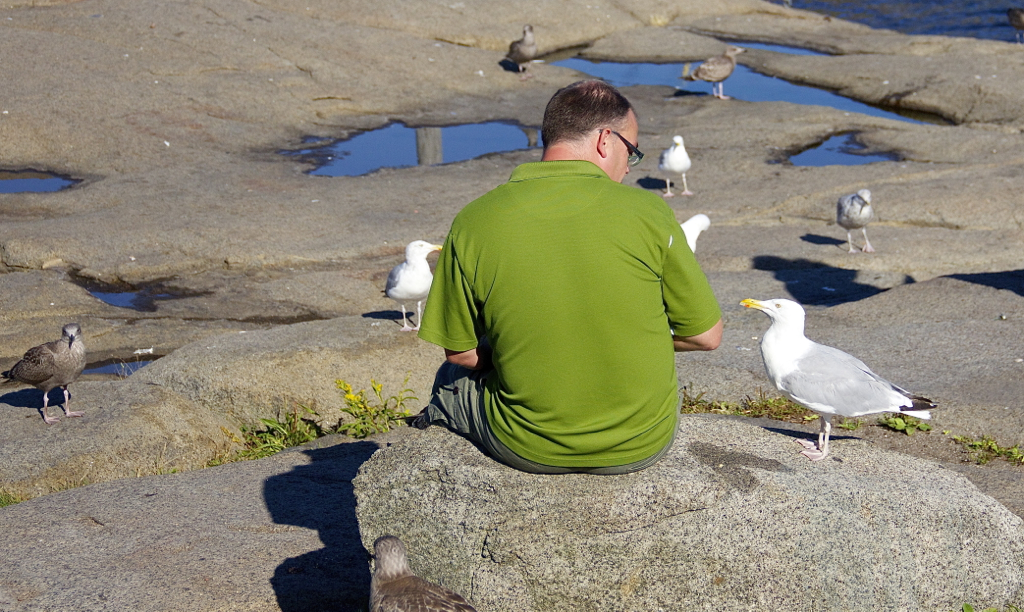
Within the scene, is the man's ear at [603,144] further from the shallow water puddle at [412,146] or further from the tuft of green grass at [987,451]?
the shallow water puddle at [412,146]

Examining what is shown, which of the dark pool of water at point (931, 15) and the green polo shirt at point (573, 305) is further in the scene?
the dark pool of water at point (931, 15)

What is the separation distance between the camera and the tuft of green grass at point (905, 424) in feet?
19.7

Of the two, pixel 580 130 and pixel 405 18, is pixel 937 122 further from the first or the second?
pixel 580 130

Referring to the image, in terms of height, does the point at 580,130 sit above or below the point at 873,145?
above

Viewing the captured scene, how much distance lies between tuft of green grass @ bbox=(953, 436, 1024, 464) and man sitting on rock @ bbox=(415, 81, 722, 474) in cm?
287

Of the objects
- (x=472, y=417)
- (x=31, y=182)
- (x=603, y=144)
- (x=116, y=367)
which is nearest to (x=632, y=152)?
(x=603, y=144)

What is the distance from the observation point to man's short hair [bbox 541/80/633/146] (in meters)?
3.61

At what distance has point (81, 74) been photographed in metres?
15.1

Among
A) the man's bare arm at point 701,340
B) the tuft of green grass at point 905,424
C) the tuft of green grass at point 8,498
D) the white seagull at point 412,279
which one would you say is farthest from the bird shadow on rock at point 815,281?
the tuft of green grass at point 8,498

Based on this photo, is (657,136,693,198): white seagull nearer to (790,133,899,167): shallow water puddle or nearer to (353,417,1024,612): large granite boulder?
(790,133,899,167): shallow water puddle

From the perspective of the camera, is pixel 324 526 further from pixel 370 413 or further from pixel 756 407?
pixel 756 407

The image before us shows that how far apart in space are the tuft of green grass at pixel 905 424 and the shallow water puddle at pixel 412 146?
900 cm

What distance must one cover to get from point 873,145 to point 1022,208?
3585 millimetres

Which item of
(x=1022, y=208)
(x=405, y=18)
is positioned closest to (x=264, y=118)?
(x=405, y=18)
